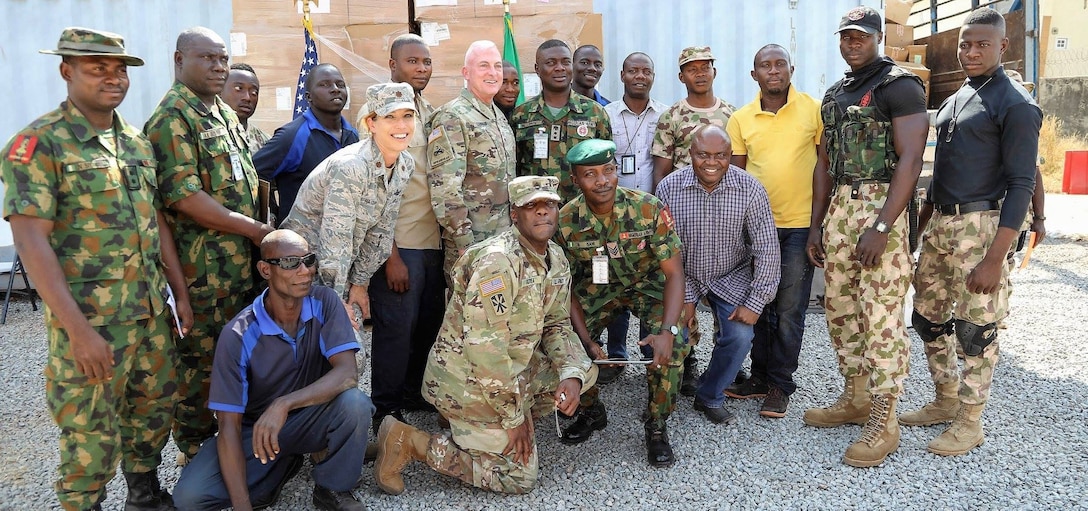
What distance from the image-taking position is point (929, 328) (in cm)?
380

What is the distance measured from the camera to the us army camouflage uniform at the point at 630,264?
3.66 m

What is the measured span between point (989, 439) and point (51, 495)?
4.69 metres

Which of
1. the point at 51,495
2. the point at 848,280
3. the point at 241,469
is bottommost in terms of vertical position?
the point at 51,495

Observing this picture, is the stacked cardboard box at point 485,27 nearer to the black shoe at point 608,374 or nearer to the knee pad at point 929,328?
the black shoe at point 608,374

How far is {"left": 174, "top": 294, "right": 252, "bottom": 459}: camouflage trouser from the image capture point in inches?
131

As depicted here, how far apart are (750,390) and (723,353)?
552 mm

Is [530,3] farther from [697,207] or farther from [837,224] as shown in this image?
[837,224]

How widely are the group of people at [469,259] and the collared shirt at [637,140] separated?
303mm

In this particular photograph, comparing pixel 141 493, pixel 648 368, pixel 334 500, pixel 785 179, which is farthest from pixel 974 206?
pixel 141 493

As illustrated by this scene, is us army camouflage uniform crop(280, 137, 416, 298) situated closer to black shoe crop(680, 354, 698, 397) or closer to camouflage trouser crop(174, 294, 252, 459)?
camouflage trouser crop(174, 294, 252, 459)

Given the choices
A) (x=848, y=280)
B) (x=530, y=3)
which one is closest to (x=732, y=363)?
(x=848, y=280)

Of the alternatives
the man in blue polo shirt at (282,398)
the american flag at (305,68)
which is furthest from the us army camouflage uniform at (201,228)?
the american flag at (305,68)

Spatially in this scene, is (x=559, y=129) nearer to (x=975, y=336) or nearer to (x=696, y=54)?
(x=696, y=54)

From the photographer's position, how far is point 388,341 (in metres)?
3.96
